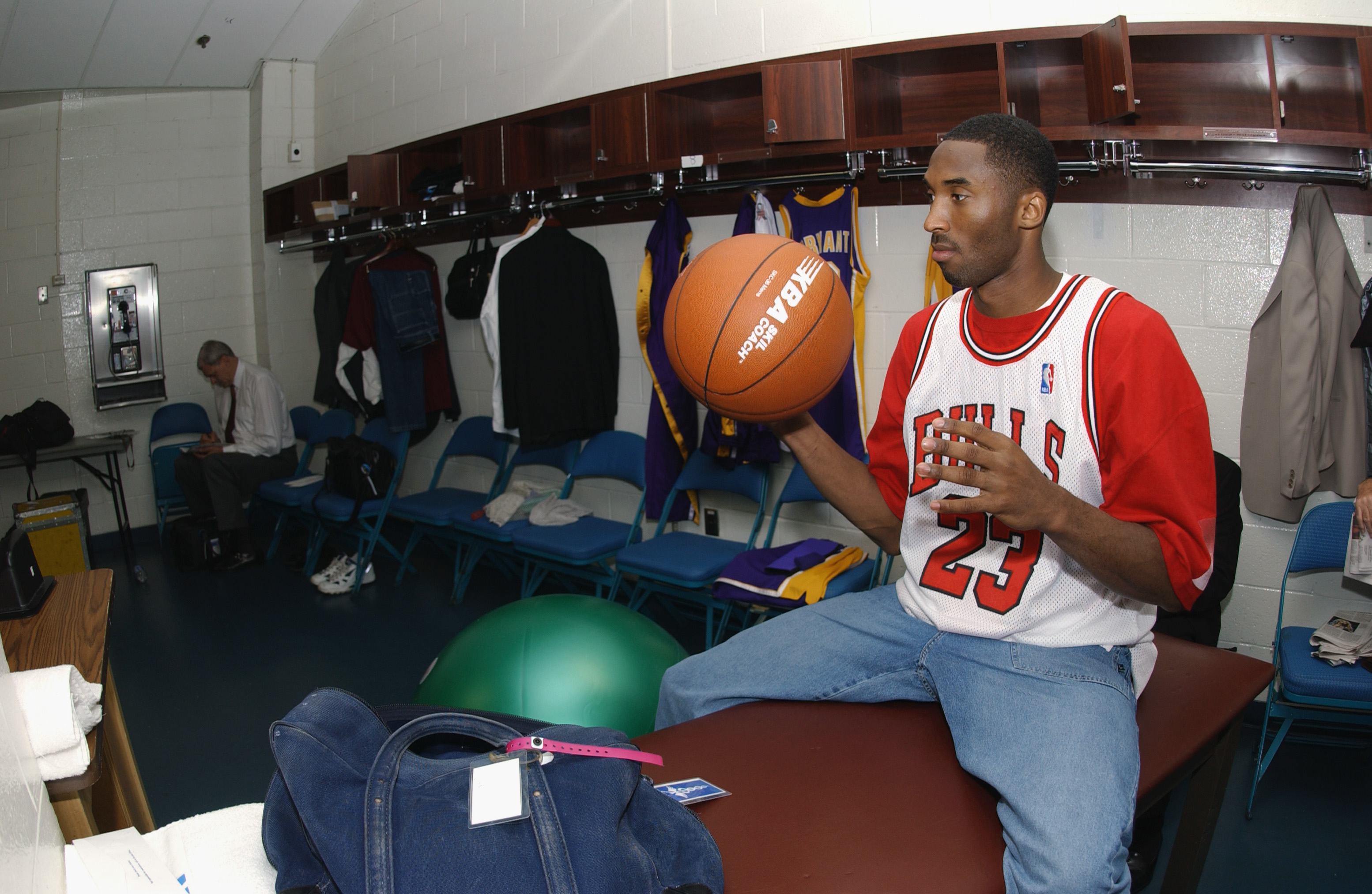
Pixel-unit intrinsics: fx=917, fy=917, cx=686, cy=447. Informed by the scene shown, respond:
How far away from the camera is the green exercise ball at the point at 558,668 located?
2.15 metres

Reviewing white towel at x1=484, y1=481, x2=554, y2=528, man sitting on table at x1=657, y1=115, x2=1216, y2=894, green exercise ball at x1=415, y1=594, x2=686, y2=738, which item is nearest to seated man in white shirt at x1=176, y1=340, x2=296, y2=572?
white towel at x1=484, y1=481, x2=554, y2=528

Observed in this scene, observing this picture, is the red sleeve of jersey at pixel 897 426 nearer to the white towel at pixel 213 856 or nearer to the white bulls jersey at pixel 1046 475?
the white bulls jersey at pixel 1046 475

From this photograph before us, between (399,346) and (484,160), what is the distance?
46.4 inches

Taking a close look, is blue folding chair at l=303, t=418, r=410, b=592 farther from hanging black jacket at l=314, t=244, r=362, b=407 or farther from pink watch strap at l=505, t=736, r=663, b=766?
pink watch strap at l=505, t=736, r=663, b=766

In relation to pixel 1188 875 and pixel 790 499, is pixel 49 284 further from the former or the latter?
pixel 1188 875

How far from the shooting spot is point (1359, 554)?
2486mm

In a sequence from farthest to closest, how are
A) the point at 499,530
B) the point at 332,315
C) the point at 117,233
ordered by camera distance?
the point at 117,233 < the point at 332,315 < the point at 499,530

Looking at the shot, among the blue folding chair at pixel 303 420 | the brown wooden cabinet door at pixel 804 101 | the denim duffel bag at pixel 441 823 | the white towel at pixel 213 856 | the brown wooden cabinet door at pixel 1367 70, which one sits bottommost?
the white towel at pixel 213 856

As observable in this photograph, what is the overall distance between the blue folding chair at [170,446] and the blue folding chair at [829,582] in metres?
4.11

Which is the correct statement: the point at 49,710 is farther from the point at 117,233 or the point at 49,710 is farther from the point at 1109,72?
the point at 117,233

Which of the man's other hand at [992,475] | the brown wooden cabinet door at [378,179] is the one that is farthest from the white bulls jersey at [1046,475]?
the brown wooden cabinet door at [378,179]

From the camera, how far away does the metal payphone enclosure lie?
596 cm

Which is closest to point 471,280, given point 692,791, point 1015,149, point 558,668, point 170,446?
point 170,446

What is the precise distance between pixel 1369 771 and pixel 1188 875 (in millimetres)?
1335
